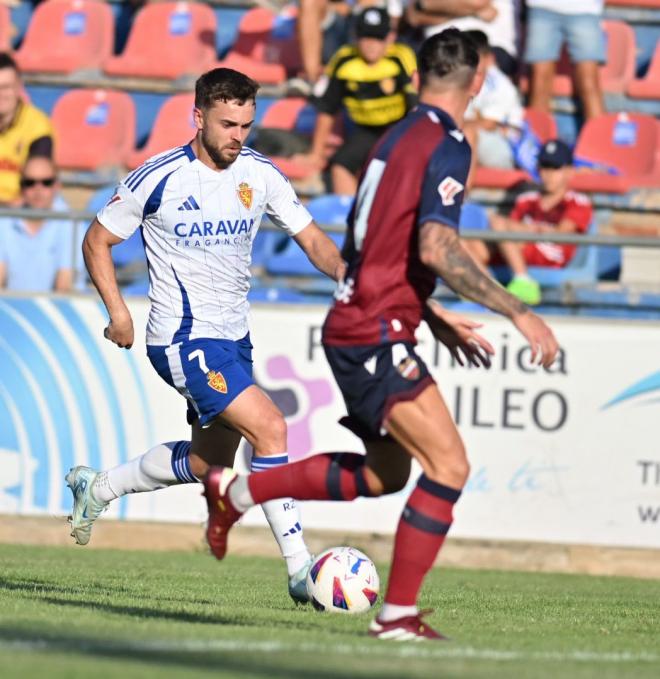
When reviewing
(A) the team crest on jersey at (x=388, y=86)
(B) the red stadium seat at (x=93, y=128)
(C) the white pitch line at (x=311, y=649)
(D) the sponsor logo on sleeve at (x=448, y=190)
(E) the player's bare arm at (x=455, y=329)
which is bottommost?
(C) the white pitch line at (x=311, y=649)

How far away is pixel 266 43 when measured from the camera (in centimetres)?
1562

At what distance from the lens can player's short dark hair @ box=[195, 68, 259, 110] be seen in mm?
7246

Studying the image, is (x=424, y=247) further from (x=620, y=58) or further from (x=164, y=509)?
(x=620, y=58)

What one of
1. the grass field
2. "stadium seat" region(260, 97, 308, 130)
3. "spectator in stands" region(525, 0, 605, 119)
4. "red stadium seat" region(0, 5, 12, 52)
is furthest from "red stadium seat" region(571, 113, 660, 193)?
"red stadium seat" region(0, 5, 12, 52)

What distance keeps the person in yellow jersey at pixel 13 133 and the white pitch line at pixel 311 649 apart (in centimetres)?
798

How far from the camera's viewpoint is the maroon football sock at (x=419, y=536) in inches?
228

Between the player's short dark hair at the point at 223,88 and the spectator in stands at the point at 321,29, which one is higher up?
the spectator in stands at the point at 321,29

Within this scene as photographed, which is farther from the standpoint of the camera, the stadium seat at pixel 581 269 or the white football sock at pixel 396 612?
the stadium seat at pixel 581 269

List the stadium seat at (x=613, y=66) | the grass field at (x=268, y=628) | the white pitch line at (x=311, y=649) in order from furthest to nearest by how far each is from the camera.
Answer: the stadium seat at (x=613, y=66), the white pitch line at (x=311, y=649), the grass field at (x=268, y=628)

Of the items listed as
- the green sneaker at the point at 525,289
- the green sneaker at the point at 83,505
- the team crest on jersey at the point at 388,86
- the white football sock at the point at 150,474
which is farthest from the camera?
the team crest on jersey at the point at 388,86

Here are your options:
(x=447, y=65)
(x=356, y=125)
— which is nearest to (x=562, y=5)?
(x=356, y=125)

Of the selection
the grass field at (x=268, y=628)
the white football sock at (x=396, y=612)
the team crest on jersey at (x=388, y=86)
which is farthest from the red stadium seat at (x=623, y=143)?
the white football sock at (x=396, y=612)

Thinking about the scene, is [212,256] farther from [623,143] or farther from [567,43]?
[567,43]

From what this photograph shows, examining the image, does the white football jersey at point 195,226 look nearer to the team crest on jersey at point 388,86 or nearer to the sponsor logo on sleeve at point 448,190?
the sponsor logo on sleeve at point 448,190
